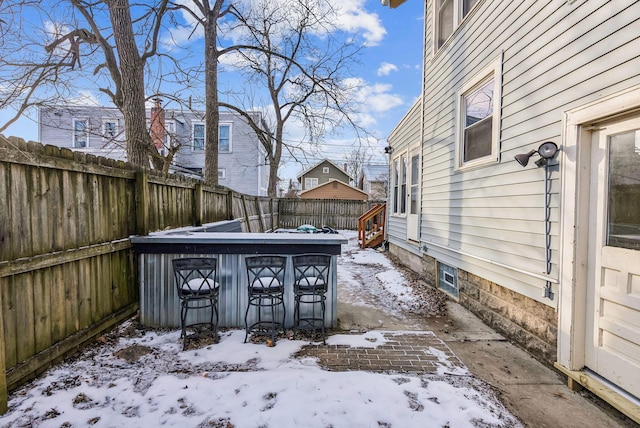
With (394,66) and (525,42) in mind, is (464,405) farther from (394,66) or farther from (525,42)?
(394,66)

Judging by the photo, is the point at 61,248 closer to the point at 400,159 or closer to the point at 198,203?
the point at 198,203

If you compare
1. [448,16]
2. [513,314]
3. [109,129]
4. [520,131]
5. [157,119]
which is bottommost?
[513,314]

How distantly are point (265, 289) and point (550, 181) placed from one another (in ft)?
10.0

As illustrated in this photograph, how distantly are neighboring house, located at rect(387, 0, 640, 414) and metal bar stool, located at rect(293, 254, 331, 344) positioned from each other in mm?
2162

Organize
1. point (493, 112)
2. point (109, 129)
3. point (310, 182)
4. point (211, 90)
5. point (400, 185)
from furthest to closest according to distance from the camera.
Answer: point (310, 182)
point (109, 129)
point (211, 90)
point (400, 185)
point (493, 112)

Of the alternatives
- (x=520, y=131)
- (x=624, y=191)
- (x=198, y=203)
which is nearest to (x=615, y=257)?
(x=624, y=191)

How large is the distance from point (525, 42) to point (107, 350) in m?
5.52

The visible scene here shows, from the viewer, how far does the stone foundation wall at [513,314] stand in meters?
3.01

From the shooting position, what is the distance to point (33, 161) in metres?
2.47

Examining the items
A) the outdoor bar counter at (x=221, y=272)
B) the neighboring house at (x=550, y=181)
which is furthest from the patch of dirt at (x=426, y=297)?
the outdoor bar counter at (x=221, y=272)

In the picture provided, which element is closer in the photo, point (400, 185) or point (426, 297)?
point (426, 297)

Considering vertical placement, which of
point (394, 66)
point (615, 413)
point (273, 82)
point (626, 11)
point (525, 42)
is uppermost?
point (273, 82)

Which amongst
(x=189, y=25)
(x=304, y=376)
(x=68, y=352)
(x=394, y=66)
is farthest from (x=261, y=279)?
(x=394, y=66)

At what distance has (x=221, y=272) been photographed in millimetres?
3744
